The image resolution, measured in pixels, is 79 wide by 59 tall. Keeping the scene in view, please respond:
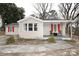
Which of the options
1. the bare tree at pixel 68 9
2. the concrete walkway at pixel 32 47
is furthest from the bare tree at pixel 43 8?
the concrete walkway at pixel 32 47

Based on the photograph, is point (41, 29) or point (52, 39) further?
point (41, 29)

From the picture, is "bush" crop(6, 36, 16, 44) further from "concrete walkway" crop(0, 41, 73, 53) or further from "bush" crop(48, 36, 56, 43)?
"bush" crop(48, 36, 56, 43)

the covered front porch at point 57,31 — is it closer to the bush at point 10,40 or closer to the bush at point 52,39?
the bush at point 52,39

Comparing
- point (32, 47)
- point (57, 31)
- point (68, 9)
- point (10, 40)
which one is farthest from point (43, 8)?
point (10, 40)

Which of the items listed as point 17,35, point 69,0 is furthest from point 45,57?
point 69,0

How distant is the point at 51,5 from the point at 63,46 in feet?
4.91

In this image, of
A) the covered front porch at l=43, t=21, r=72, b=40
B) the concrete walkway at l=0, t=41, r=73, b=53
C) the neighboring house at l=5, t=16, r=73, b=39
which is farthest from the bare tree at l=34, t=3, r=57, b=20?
the concrete walkway at l=0, t=41, r=73, b=53

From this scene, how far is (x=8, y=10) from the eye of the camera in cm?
511

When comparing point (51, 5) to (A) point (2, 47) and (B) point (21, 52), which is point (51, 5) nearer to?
(B) point (21, 52)

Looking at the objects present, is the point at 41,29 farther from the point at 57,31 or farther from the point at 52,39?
the point at 52,39

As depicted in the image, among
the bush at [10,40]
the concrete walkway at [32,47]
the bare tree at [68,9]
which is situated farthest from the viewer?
the bush at [10,40]

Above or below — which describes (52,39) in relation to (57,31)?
below

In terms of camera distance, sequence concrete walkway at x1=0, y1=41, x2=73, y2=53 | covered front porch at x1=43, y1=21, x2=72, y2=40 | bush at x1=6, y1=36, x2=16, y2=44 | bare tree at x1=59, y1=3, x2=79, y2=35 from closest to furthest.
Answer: concrete walkway at x1=0, y1=41, x2=73, y2=53 → bare tree at x1=59, y1=3, x2=79, y2=35 → bush at x1=6, y1=36, x2=16, y2=44 → covered front porch at x1=43, y1=21, x2=72, y2=40

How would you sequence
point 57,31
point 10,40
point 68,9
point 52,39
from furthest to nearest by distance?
point 57,31
point 52,39
point 10,40
point 68,9
